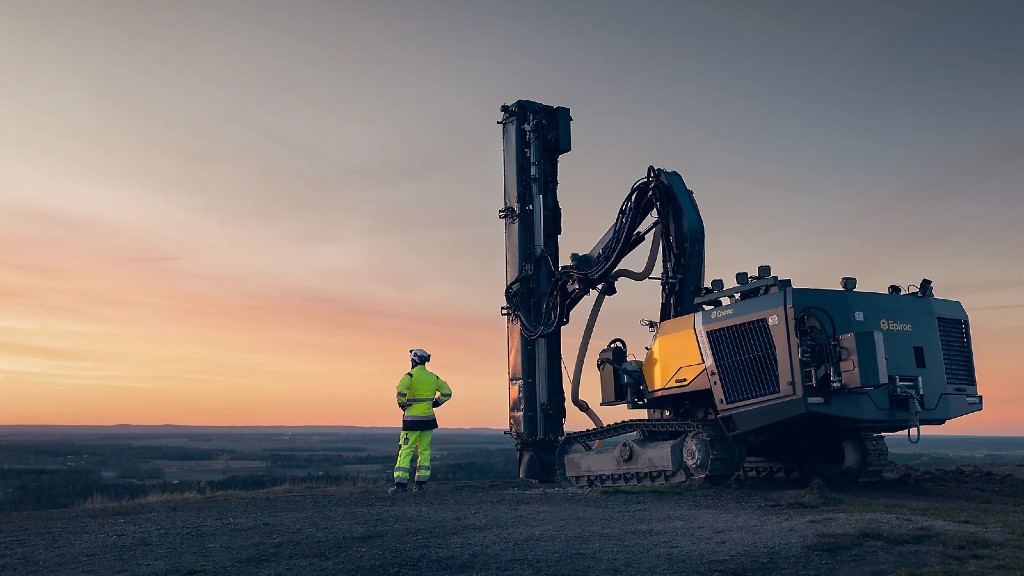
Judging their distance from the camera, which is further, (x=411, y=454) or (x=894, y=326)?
(x=411, y=454)

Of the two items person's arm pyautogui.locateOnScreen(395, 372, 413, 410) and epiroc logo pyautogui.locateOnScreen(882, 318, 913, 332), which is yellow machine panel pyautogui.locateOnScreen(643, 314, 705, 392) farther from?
person's arm pyautogui.locateOnScreen(395, 372, 413, 410)

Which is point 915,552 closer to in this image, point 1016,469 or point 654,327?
point 654,327

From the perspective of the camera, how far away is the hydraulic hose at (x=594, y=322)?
68.3 ft

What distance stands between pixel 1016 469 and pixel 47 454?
312ft

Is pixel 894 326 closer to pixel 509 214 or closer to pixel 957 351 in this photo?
pixel 957 351

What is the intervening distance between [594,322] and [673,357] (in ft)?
12.9

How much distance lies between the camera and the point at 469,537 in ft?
37.1

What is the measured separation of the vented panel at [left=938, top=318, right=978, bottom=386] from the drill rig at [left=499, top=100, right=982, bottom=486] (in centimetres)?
3

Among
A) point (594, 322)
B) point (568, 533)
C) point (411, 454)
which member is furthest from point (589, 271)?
point (568, 533)

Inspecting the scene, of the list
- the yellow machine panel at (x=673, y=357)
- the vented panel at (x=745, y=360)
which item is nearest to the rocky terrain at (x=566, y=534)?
the vented panel at (x=745, y=360)

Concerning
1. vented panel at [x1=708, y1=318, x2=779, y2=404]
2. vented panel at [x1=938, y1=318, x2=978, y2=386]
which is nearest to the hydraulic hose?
vented panel at [x1=708, y1=318, x2=779, y2=404]

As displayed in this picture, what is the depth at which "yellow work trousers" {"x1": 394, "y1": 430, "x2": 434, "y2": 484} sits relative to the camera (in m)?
19.2

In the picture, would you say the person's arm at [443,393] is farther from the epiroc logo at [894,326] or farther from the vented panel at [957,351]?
the vented panel at [957,351]

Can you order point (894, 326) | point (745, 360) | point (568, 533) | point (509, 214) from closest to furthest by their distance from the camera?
1. point (568, 533)
2. point (894, 326)
3. point (745, 360)
4. point (509, 214)
